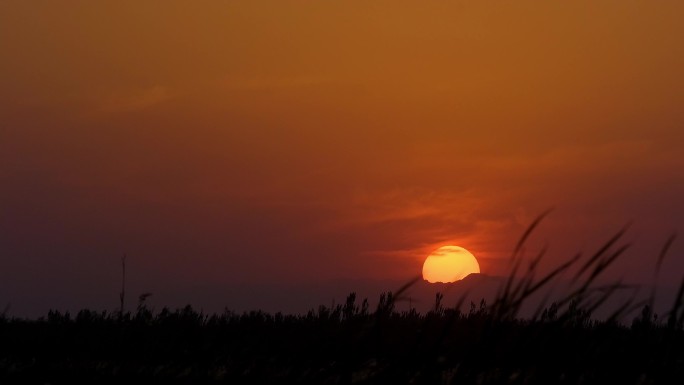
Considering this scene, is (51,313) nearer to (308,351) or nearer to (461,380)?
(308,351)

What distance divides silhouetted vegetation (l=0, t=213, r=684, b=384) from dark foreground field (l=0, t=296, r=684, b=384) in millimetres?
12

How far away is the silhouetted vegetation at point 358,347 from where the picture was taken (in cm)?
414

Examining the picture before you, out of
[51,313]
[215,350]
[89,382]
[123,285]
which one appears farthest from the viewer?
[51,313]

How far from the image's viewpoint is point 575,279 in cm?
409

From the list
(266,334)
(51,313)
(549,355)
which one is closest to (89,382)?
(266,334)

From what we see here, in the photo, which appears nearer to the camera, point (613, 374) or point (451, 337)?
point (613, 374)

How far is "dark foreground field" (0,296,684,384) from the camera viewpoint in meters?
4.20

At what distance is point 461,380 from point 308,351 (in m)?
6.52

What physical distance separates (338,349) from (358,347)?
5205 millimetres

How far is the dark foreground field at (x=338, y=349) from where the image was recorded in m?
4.20

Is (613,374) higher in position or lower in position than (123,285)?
lower

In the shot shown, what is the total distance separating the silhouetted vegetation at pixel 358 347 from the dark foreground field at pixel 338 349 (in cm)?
1

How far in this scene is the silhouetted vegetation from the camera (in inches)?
163

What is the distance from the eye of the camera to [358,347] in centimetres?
433
